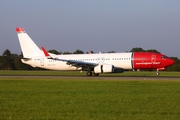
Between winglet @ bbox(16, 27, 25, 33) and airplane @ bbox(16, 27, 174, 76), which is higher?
winglet @ bbox(16, 27, 25, 33)

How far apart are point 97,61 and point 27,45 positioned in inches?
446

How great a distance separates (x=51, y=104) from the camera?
577 inches

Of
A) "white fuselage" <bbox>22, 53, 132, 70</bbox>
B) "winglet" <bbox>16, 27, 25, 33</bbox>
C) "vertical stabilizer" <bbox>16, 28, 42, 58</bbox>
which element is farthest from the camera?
"winglet" <bbox>16, 27, 25, 33</bbox>

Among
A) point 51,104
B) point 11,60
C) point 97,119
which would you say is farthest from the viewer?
point 11,60

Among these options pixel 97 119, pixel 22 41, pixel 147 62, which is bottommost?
pixel 97 119

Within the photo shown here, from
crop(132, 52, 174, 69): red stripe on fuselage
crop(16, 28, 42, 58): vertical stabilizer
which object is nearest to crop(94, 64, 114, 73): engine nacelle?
crop(132, 52, 174, 69): red stripe on fuselage

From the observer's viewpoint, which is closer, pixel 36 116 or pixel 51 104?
pixel 36 116

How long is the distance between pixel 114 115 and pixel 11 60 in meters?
103

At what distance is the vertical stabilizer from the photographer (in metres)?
53.2

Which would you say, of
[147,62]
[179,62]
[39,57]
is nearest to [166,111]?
[147,62]

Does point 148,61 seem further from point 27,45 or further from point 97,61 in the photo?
point 27,45

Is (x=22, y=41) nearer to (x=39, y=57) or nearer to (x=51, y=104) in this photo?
(x=39, y=57)

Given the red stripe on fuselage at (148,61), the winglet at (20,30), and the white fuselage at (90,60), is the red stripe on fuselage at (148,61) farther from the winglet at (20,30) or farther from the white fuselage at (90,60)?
the winglet at (20,30)

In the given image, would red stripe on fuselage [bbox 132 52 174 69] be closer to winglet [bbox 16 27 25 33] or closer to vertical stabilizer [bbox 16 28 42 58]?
vertical stabilizer [bbox 16 28 42 58]
